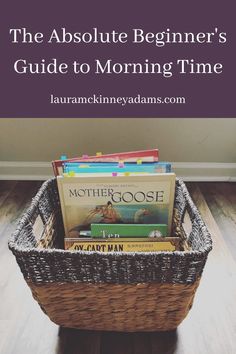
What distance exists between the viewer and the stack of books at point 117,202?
0.91 meters

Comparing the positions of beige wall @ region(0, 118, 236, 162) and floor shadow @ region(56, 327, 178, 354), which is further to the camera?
beige wall @ region(0, 118, 236, 162)

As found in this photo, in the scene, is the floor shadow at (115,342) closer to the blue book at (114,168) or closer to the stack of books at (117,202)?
the stack of books at (117,202)

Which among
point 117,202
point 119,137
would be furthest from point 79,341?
point 119,137

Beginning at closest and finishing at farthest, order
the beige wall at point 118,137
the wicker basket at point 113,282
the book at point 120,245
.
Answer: the wicker basket at point 113,282 → the book at point 120,245 → the beige wall at point 118,137

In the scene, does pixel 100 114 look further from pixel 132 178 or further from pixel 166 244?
pixel 166 244

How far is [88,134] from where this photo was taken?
162 cm

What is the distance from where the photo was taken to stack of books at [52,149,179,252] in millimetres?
907

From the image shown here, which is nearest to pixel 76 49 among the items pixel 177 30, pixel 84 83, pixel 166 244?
pixel 84 83

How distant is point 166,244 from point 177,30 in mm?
886

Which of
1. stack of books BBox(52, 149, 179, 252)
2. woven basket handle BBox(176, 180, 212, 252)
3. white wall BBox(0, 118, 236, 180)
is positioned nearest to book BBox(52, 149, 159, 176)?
stack of books BBox(52, 149, 179, 252)

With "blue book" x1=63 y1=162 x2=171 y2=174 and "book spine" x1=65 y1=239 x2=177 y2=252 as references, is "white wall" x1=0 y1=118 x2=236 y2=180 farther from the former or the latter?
"book spine" x1=65 y1=239 x2=177 y2=252

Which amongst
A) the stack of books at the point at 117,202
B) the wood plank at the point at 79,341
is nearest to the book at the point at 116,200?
the stack of books at the point at 117,202

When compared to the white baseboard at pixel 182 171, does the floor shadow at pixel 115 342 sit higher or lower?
lower

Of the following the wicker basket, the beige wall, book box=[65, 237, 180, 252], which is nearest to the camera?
the wicker basket
